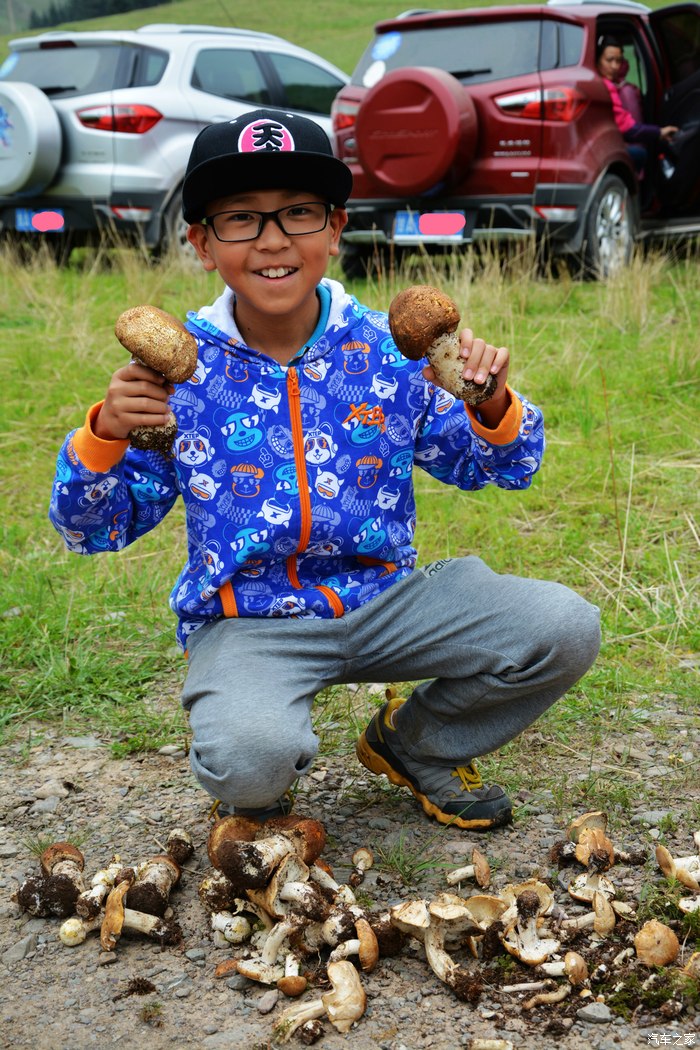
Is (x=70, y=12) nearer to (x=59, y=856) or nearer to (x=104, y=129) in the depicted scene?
(x=104, y=129)

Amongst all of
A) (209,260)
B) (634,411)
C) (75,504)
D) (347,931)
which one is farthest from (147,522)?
(634,411)

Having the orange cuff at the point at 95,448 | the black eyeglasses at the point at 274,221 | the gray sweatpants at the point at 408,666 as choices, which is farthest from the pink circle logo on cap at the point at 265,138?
the gray sweatpants at the point at 408,666

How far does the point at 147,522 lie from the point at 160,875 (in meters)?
0.76

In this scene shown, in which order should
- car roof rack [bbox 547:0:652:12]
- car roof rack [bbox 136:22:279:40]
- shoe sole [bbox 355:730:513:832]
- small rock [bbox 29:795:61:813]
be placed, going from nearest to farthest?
1. shoe sole [bbox 355:730:513:832]
2. small rock [bbox 29:795:61:813]
3. car roof rack [bbox 547:0:652:12]
4. car roof rack [bbox 136:22:279:40]

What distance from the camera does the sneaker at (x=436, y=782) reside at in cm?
260

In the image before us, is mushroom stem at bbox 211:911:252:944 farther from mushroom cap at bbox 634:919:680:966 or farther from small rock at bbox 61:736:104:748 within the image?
small rock at bbox 61:736:104:748

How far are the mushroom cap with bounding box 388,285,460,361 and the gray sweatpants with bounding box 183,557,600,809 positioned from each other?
540mm

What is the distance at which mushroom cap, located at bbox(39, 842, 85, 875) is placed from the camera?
A: 7.77ft

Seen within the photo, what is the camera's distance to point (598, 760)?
289 cm

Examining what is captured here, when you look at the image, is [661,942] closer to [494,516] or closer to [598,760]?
[598,760]

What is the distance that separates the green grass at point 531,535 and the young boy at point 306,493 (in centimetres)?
47

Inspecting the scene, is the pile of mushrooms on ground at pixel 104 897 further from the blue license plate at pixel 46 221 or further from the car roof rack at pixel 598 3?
the blue license plate at pixel 46 221

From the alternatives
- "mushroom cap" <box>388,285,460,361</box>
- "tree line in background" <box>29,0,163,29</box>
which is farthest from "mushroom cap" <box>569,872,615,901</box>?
"tree line in background" <box>29,0,163,29</box>

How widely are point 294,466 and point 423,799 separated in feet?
2.77
